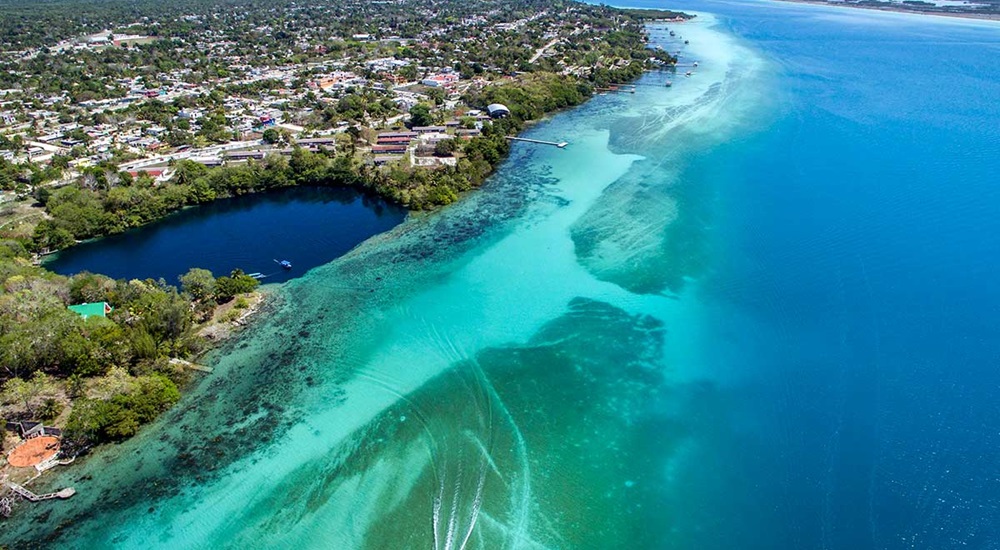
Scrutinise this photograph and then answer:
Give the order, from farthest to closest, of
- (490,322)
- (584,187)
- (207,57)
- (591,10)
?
(591,10)
(207,57)
(584,187)
(490,322)

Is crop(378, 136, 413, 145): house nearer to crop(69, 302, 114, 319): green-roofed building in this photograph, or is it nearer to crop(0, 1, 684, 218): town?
crop(0, 1, 684, 218): town

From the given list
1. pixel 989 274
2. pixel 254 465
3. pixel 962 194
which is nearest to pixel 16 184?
pixel 254 465

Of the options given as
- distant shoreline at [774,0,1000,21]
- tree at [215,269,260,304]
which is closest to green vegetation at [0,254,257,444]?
tree at [215,269,260,304]

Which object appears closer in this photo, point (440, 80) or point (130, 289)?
point (130, 289)

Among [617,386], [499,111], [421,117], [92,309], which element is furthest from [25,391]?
[499,111]

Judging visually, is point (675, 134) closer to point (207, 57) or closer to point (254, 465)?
point (254, 465)

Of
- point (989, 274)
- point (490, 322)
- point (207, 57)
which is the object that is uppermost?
point (207, 57)

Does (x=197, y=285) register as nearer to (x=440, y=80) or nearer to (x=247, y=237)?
(x=247, y=237)
